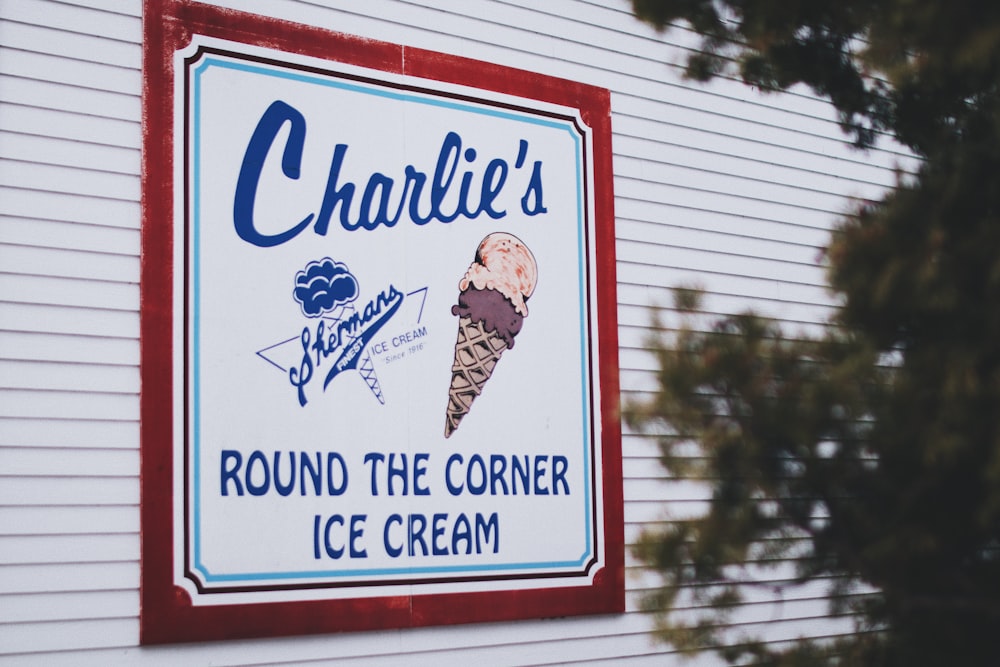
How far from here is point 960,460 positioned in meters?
2.40

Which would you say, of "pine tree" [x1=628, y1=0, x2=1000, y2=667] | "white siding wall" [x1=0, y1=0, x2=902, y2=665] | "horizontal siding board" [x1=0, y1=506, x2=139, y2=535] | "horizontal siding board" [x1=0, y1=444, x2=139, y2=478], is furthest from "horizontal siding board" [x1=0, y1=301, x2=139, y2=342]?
"pine tree" [x1=628, y1=0, x2=1000, y2=667]

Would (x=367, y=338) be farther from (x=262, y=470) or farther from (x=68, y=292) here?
(x=68, y=292)

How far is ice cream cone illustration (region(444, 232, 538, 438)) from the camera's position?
511cm

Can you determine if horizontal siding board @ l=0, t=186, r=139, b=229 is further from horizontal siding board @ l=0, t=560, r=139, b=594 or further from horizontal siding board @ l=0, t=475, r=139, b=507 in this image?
A: horizontal siding board @ l=0, t=560, r=139, b=594

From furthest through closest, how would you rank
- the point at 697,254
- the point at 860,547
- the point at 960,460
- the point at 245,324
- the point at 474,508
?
1. the point at 697,254
2. the point at 474,508
3. the point at 245,324
4. the point at 860,547
5. the point at 960,460

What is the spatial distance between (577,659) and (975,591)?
3024 mm

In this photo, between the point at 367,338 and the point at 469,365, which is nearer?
the point at 367,338

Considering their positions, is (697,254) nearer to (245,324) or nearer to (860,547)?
(245,324)

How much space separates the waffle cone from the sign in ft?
0.04

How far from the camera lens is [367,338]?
4879 mm

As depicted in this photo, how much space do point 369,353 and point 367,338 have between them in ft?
0.23

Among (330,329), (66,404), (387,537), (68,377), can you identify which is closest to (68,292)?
(68,377)

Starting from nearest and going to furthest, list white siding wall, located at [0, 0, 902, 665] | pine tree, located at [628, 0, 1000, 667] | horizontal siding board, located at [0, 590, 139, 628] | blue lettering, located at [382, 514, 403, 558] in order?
pine tree, located at [628, 0, 1000, 667] → horizontal siding board, located at [0, 590, 139, 628] → white siding wall, located at [0, 0, 902, 665] → blue lettering, located at [382, 514, 403, 558]

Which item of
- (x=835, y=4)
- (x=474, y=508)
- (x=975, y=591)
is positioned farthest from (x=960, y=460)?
(x=474, y=508)
